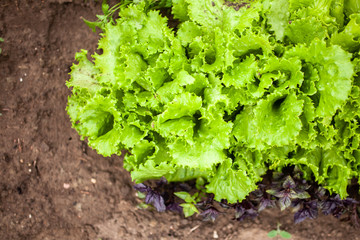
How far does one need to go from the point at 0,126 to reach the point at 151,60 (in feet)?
5.45

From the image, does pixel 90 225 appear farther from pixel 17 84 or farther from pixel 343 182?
pixel 343 182

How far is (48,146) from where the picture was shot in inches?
108

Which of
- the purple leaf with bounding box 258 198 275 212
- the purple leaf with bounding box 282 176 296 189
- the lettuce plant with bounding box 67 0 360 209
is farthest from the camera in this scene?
the purple leaf with bounding box 258 198 275 212

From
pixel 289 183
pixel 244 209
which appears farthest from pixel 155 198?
pixel 289 183

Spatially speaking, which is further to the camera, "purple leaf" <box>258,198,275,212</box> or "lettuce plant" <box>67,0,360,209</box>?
"purple leaf" <box>258,198,275,212</box>

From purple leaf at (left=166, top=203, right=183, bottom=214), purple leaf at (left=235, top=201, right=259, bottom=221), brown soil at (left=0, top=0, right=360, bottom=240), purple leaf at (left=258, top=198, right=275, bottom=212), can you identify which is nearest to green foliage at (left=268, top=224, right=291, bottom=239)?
purple leaf at (left=235, top=201, right=259, bottom=221)

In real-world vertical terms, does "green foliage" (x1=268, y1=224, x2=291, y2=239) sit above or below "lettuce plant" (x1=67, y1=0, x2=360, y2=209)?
below

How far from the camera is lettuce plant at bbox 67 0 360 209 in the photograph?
5.58 ft

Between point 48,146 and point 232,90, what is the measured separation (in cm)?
172

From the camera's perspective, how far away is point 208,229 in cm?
267

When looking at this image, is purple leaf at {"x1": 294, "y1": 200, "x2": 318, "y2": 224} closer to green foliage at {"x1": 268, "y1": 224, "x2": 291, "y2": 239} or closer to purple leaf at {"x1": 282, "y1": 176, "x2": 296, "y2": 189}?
purple leaf at {"x1": 282, "y1": 176, "x2": 296, "y2": 189}

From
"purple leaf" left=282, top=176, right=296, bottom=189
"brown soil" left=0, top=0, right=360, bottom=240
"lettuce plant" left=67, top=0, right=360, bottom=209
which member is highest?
"lettuce plant" left=67, top=0, right=360, bottom=209

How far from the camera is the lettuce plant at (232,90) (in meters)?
1.70

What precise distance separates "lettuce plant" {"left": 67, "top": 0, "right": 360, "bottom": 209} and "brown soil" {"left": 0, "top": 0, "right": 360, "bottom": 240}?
31.1 inches
